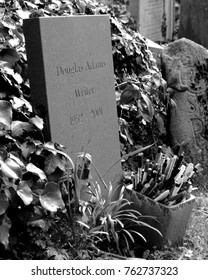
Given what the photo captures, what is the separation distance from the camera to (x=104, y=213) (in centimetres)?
328

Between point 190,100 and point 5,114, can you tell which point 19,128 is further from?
point 190,100

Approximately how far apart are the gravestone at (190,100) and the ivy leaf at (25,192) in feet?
7.99

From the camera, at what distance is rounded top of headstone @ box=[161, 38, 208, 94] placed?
5.08 meters

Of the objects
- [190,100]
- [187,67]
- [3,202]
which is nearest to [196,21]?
[187,67]

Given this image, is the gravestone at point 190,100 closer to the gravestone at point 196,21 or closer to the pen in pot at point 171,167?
the pen in pot at point 171,167

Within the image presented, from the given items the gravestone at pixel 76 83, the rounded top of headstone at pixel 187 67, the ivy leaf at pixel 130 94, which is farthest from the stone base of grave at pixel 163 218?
the rounded top of headstone at pixel 187 67

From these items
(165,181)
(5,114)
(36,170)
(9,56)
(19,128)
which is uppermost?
(9,56)

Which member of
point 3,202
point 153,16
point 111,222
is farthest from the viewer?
point 153,16

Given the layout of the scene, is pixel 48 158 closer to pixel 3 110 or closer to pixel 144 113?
pixel 3 110

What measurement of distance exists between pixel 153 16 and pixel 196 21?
3.88 metres

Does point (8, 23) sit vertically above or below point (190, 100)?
above

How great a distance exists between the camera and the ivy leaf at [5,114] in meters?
2.81

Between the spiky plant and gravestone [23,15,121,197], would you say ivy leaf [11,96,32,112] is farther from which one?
the spiky plant

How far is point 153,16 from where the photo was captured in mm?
11172
